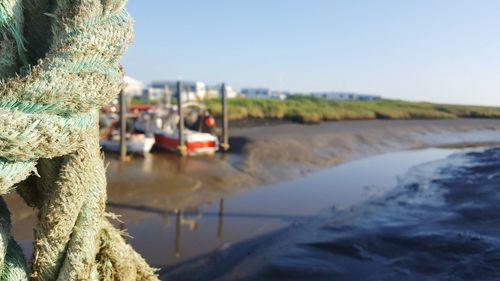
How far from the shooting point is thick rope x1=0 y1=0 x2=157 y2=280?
4.44 ft

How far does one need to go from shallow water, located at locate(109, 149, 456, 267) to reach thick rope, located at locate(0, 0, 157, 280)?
6.89m

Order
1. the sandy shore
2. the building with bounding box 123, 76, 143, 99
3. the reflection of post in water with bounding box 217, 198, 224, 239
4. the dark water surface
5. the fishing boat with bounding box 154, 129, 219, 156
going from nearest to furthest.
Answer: the building with bounding box 123, 76, 143, 99 < the dark water surface < the reflection of post in water with bounding box 217, 198, 224, 239 < the sandy shore < the fishing boat with bounding box 154, 129, 219, 156

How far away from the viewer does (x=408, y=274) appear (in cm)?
723

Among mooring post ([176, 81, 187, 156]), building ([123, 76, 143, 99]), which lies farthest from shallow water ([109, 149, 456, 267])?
mooring post ([176, 81, 187, 156])

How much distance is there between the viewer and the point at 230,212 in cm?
1166

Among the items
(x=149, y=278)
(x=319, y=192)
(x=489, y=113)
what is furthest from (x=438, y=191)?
(x=489, y=113)

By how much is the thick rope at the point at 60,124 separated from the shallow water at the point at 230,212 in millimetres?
6885

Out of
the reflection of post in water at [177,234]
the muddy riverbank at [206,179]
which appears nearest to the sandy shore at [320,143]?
the muddy riverbank at [206,179]

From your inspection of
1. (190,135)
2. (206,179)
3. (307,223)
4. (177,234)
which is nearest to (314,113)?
(190,135)

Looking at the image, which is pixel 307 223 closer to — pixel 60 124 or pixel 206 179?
pixel 206 179

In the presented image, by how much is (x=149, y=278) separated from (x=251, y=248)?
7.26 m

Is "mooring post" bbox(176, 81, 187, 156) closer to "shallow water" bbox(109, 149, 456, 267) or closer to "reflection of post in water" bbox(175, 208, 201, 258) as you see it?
"shallow water" bbox(109, 149, 456, 267)

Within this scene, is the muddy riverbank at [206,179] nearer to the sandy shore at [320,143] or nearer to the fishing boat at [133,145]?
the sandy shore at [320,143]

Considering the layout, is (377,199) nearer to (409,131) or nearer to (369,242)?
(369,242)
